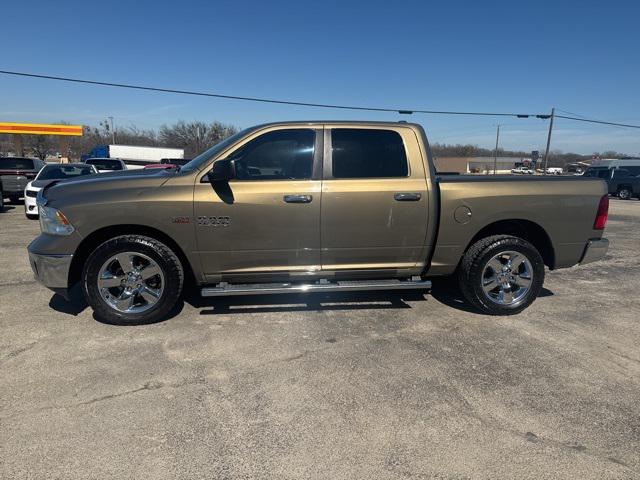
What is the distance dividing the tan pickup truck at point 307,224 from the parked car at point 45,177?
8075 millimetres

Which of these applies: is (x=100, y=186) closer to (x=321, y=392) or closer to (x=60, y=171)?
(x=321, y=392)

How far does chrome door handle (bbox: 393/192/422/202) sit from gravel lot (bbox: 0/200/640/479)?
1233 millimetres

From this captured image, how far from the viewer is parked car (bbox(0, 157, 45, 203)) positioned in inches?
559

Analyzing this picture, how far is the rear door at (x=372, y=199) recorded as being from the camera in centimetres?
414

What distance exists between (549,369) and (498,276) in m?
1.35

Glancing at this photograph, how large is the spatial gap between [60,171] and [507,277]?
1246 centimetres

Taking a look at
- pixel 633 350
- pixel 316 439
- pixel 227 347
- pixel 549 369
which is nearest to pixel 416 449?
pixel 316 439

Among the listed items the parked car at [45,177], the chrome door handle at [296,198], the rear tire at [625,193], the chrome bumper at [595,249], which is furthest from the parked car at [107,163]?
the rear tire at [625,193]

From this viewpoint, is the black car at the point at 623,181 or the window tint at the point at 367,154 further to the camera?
the black car at the point at 623,181

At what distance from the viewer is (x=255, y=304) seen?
469cm

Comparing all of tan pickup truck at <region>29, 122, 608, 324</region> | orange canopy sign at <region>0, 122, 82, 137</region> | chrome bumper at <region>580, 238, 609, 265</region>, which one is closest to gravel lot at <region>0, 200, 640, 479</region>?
tan pickup truck at <region>29, 122, 608, 324</region>

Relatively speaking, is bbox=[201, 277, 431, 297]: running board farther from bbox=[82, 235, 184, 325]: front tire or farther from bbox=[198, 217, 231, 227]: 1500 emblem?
bbox=[198, 217, 231, 227]: 1500 emblem

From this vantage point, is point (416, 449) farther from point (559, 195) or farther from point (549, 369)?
point (559, 195)

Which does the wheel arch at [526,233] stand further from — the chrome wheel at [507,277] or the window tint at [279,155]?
the window tint at [279,155]
